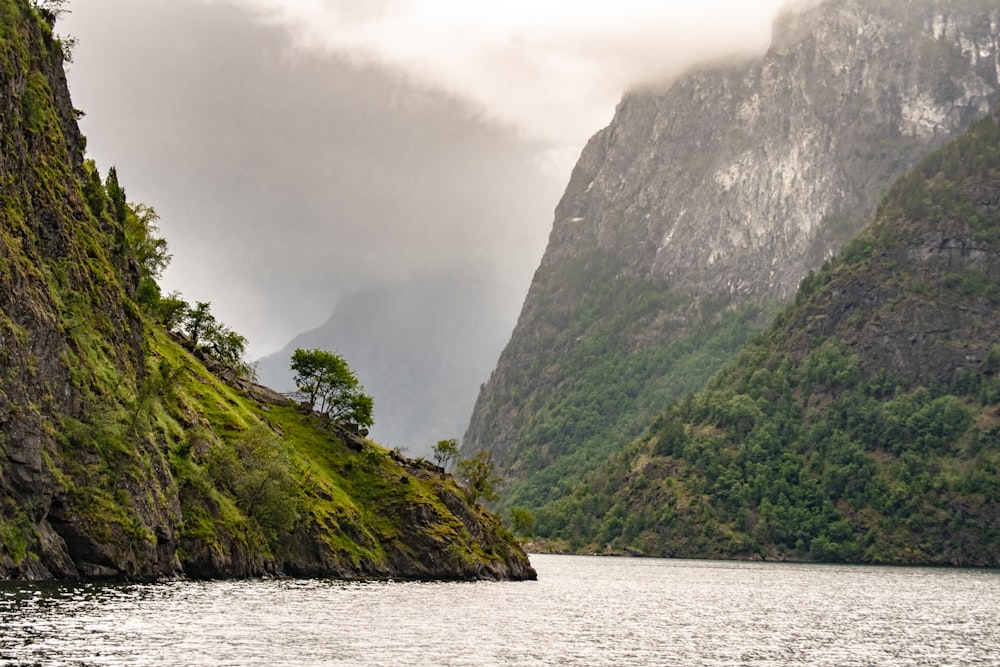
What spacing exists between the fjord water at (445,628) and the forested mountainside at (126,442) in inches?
280

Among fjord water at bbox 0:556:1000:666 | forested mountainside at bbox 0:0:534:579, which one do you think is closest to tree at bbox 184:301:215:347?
forested mountainside at bbox 0:0:534:579

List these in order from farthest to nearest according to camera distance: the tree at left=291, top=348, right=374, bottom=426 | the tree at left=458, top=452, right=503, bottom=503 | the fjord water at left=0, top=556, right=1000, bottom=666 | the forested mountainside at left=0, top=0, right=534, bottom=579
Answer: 1. the tree at left=458, top=452, right=503, bottom=503
2. the tree at left=291, top=348, right=374, bottom=426
3. the forested mountainside at left=0, top=0, right=534, bottom=579
4. the fjord water at left=0, top=556, right=1000, bottom=666

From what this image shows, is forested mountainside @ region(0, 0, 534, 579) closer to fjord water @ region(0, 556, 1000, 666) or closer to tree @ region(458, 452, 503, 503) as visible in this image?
fjord water @ region(0, 556, 1000, 666)

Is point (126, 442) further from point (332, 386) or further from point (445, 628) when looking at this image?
point (332, 386)

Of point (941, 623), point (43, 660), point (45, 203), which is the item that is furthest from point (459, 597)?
point (43, 660)

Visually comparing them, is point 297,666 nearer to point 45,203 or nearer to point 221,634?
point 221,634

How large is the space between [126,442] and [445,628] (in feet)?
134

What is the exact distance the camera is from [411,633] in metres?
77.2

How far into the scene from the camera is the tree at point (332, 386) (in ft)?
588

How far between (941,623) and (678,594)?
4740 cm

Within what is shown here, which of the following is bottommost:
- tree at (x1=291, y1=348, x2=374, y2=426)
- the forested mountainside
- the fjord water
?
the fjord water

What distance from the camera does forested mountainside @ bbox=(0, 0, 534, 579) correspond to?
93312 millimetres

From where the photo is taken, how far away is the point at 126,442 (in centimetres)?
10494

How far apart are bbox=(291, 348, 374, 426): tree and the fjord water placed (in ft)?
156
